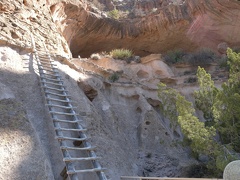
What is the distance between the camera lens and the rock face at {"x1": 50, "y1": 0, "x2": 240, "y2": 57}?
18484 millimetres

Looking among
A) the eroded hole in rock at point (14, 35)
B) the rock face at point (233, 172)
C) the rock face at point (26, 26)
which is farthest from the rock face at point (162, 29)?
the rock face at point (233, 172)

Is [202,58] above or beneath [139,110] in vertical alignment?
above

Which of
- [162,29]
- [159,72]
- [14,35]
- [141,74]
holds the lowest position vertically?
[141,74]

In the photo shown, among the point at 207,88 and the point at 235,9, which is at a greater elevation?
the point at 235,9

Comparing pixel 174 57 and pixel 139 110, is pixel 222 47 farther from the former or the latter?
pixel 139 110

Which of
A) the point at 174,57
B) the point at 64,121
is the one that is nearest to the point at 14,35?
the point at 64,121

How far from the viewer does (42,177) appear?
4.09m

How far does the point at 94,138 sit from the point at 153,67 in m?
10.8

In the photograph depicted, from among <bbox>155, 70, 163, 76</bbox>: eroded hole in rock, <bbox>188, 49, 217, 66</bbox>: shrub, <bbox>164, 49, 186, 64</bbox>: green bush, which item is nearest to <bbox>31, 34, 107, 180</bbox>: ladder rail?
<bbox>155, 70, 163, 76</bbox>: eroded hole in rock

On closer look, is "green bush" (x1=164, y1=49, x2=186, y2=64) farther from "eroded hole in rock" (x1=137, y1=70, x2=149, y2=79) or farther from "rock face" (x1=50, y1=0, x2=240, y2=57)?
"rock face" (x1=50, y1=0, x2=240, y2=57)

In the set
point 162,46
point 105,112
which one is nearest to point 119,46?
point 162,46

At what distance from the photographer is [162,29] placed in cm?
2028

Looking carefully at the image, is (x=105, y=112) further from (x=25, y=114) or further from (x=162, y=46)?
(x=162, y=46)

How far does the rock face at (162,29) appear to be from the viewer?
18484mm
